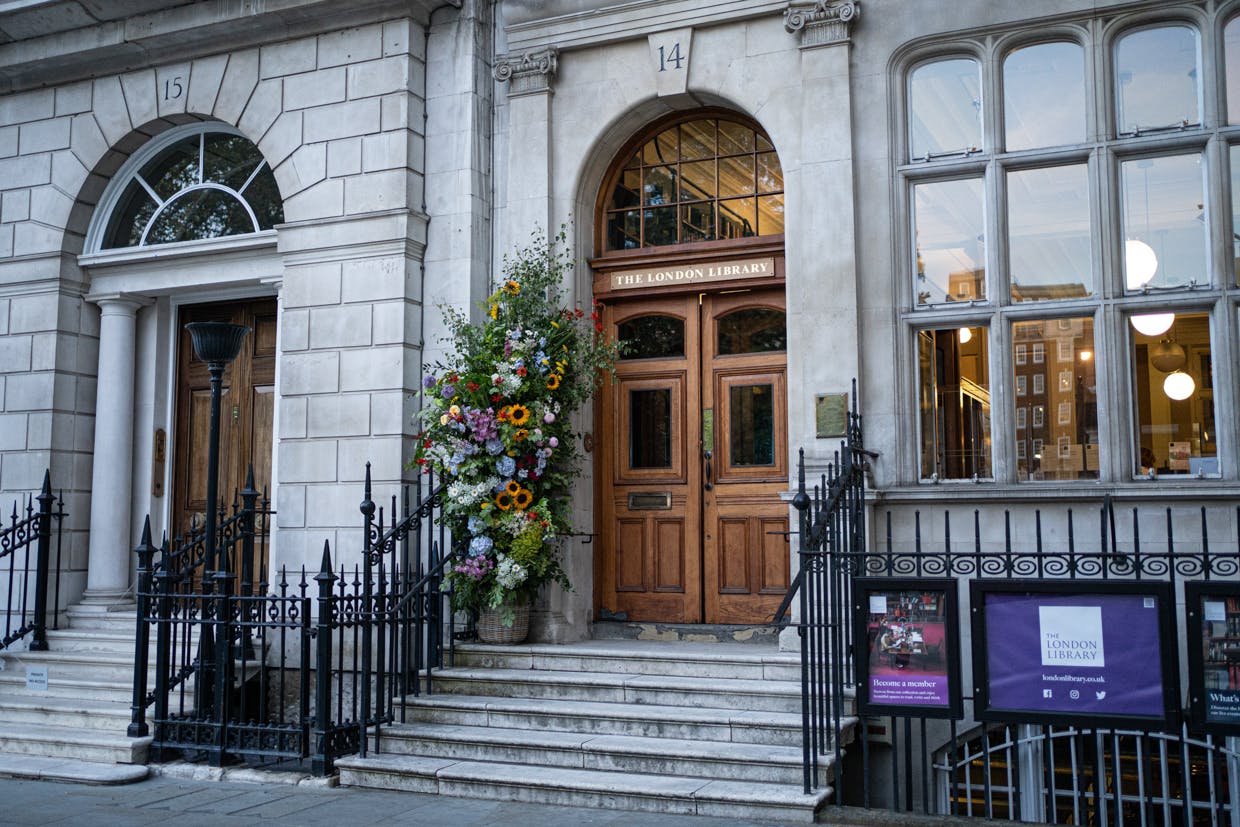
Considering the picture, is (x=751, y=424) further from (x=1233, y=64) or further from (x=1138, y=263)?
(x=1233, y=64)

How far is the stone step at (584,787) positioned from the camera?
21.8 ft

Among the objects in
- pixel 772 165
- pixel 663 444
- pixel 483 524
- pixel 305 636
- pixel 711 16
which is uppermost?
pixel 711 16

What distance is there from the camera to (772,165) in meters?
10.1

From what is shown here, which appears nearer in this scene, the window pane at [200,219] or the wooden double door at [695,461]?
the wooden double door at [695,461]

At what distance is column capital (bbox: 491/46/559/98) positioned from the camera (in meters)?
10.4

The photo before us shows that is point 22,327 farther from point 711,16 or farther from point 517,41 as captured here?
point 711,16

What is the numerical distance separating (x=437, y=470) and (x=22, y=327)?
5294 millimetres

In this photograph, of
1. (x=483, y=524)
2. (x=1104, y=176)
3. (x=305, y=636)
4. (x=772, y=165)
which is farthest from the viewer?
(x=772, y=165)

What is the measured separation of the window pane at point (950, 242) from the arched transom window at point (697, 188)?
136 centimetres

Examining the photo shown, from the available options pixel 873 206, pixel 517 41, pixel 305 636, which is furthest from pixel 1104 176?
pixel 305 636

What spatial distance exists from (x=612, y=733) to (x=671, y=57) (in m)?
5.60

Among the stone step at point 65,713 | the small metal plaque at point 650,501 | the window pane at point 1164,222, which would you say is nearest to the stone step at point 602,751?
the stone step at point 65,713

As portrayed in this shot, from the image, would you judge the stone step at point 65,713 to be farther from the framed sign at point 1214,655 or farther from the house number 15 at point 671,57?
the framed sign at point 1214,655

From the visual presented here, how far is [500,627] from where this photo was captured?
30.7 feet
